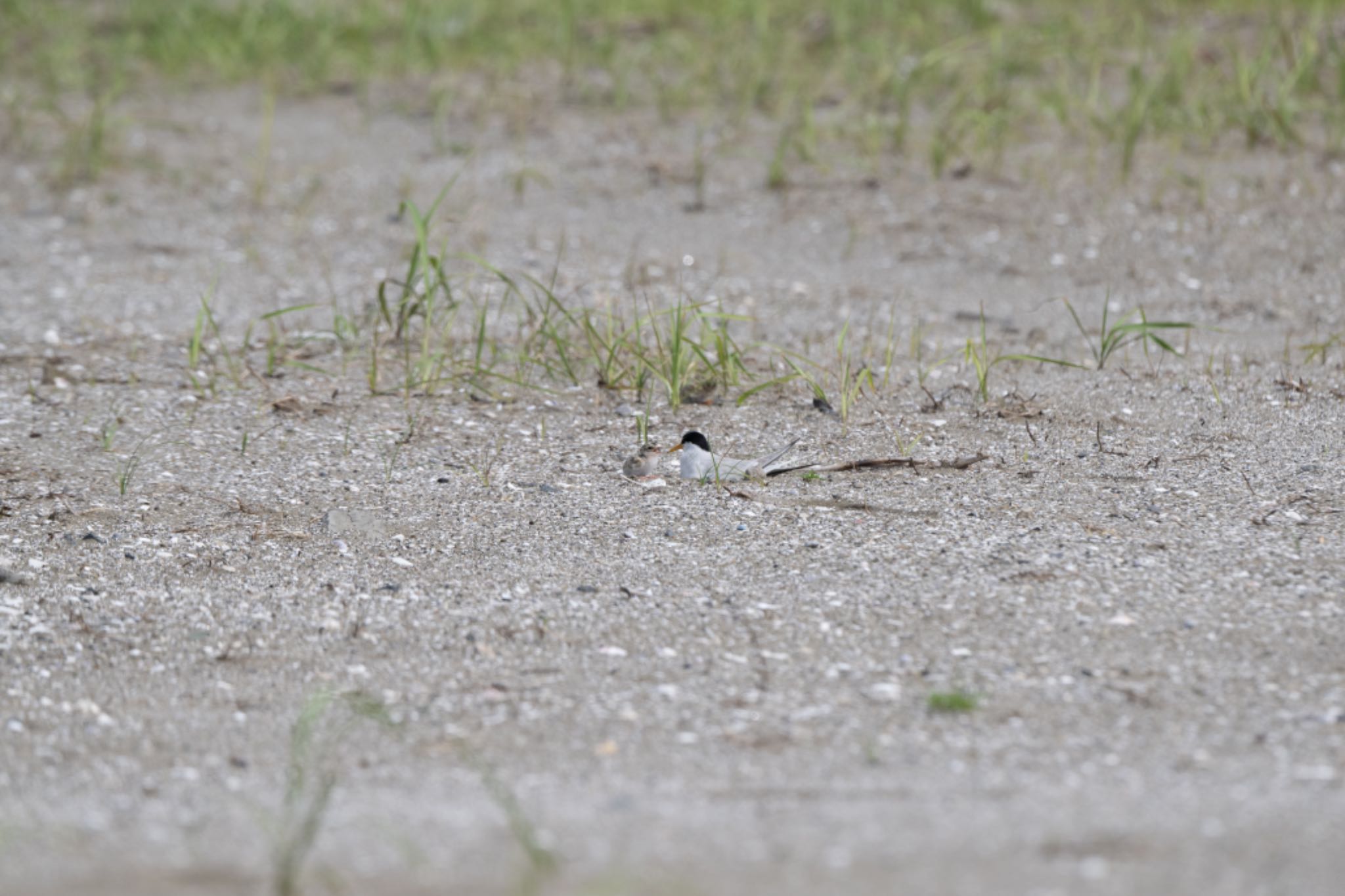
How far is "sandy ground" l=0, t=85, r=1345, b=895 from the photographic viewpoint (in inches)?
70.3

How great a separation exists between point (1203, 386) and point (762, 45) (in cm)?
339

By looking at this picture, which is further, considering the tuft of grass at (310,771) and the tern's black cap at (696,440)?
the tern's black cap at (696,440)

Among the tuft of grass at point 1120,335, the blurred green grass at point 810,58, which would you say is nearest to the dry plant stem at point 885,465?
the tuft of grass at point 1120,335

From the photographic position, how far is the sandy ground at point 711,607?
1786 millimetres

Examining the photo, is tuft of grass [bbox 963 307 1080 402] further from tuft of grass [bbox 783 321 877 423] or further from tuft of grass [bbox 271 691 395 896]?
tuft of grass [bbox 271 691 395 896]

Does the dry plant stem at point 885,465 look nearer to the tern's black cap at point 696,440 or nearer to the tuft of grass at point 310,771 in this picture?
the tern's black cap at point 696,440

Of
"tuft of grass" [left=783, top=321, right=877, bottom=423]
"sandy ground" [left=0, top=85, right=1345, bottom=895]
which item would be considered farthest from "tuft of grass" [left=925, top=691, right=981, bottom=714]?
"tuft of grass" [left=783, top=321, right=877, bottom=423]

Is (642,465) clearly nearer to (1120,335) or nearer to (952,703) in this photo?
(952,703)

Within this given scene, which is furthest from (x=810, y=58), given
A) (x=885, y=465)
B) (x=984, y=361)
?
(x=885, y=465)

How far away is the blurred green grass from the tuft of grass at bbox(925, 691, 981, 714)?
3.48 metres

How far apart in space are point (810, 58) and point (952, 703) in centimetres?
477

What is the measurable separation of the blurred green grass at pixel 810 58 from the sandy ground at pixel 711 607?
2.96ft

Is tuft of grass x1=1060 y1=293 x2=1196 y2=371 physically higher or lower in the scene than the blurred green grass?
lower

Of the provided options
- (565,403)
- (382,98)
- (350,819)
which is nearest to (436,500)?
(565,403)
